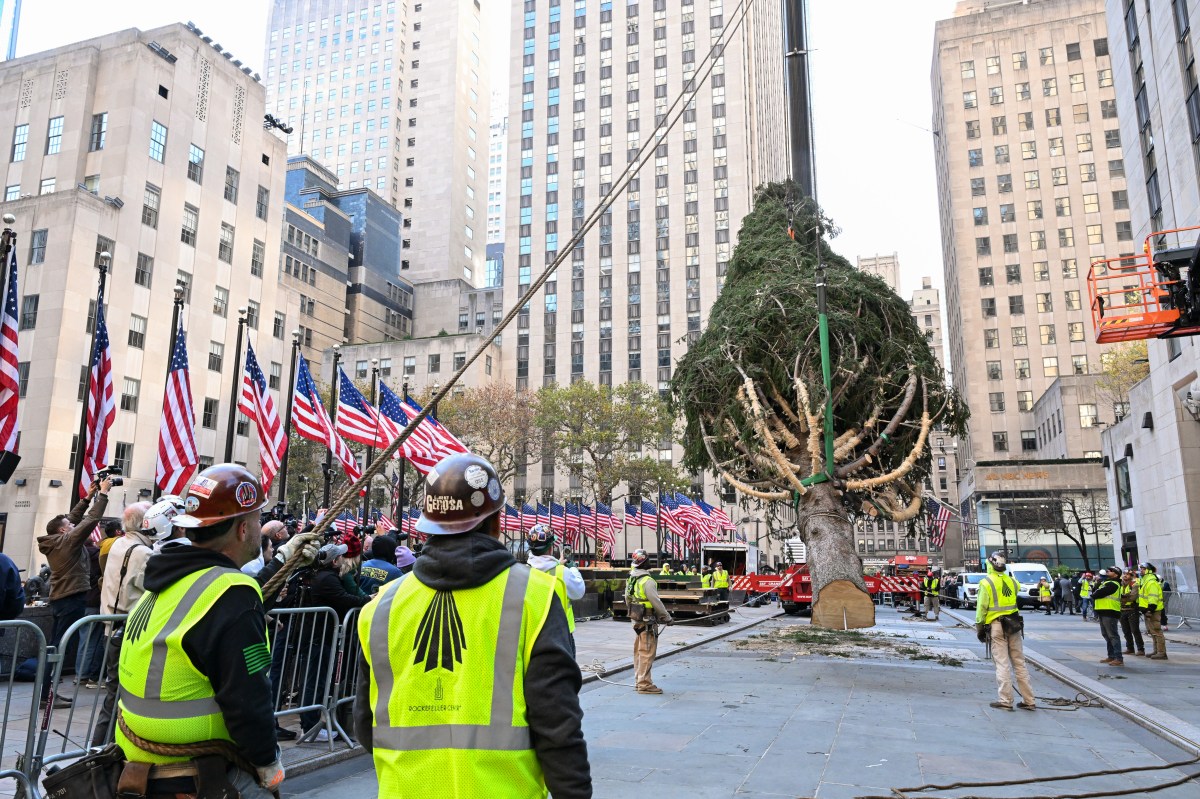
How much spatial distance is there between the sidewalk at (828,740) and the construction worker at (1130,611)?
178 inches

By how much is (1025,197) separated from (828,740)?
3376 inches

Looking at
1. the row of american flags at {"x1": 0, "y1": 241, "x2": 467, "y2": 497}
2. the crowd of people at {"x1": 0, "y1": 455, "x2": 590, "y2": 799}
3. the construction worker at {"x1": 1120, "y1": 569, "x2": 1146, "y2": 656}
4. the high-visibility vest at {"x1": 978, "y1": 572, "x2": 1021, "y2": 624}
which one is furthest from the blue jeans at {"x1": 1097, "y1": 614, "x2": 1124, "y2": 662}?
the crowd of people at {"x1": 0, "y1": 455, "x2": 590, "y2": 799}

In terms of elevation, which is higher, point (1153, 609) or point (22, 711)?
point (1153, 609)

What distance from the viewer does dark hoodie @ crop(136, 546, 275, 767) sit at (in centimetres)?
292

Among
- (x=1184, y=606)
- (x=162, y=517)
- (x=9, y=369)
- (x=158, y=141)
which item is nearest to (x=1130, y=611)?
(x=1184, y=606)

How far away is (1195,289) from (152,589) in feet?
53.5

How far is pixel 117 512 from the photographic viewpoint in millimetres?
37406

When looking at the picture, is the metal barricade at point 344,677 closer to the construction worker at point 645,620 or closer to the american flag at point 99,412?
the construction worker at point 645,620

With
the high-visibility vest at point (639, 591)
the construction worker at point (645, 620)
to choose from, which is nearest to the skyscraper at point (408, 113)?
the high-visibility vest at point (639, 591)

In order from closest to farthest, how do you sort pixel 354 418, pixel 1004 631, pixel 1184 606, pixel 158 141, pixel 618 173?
pixel 1004 631, pixel 354 418, pixel 1184 606, pixel 158 141, pixel 618 173

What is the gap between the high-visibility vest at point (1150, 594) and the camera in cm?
1722

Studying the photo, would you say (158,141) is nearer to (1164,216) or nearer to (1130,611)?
(1164,216)

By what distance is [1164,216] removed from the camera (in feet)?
89.7

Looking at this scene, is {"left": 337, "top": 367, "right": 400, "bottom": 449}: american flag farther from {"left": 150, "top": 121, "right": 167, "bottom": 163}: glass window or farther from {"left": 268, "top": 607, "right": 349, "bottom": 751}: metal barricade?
{"left": 150, "top": 121, "right": 167, "bottom": 163}: glass window
